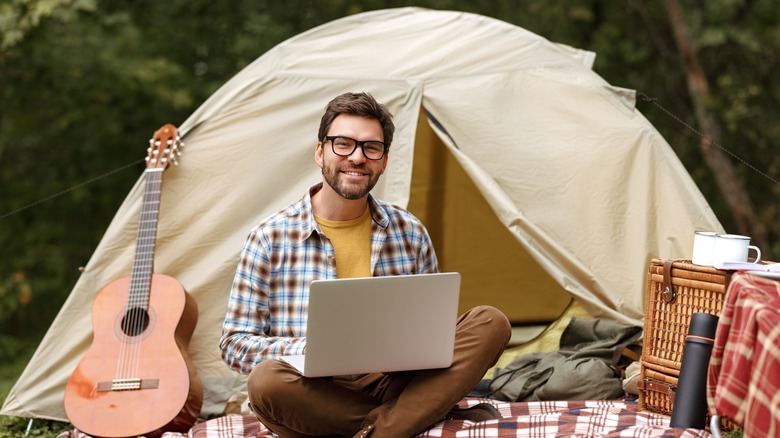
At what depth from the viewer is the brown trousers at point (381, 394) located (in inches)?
99.9

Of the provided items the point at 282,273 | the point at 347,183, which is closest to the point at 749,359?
the point at 347,183

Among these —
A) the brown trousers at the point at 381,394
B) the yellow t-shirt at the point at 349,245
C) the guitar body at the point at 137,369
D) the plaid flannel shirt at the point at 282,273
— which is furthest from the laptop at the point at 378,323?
the guitar body at the point at 137,369

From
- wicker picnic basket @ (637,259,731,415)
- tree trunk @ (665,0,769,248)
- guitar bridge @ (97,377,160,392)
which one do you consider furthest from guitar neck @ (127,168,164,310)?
tree trunk @ (665,0,769,248)

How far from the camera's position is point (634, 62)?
26.6ft

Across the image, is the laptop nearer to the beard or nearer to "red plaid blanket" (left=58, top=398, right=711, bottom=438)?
"red plaid blanket" (left=58, top=398, right=711, bottom=438)

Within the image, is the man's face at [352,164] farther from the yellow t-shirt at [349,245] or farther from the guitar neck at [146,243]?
the guitar neck at [146,243]

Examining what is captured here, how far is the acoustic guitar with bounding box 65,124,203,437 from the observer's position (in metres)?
3.23

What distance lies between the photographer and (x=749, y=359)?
2.02m

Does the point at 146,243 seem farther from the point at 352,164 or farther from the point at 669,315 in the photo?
the point at 669,315

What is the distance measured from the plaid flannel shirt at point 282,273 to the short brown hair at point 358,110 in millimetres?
239

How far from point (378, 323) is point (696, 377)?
843 millimetres

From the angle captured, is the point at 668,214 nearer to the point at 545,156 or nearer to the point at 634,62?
the point at 545,156

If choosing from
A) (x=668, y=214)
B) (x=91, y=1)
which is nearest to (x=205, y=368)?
(x=668, y=214)

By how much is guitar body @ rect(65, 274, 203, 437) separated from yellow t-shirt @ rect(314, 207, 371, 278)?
798 millimetres
